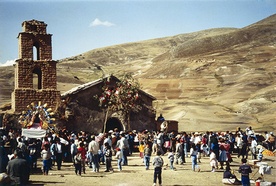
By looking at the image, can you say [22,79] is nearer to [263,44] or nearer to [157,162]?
[157,162]

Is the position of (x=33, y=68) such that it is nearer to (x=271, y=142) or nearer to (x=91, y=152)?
(x=91, y=152)

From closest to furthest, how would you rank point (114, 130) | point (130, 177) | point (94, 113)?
1. point (130, 177)
2. point (114, 130)
3. point (94, 113)

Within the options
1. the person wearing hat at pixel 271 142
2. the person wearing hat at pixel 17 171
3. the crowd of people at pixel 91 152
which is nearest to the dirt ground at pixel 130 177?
the crowd of people at pixel 91 152

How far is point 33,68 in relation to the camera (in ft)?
102

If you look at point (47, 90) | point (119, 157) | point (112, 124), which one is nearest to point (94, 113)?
point (112, 124)

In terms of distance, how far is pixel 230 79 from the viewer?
68375mm

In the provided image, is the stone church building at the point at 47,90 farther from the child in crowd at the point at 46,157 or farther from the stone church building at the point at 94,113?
the child in crowd at the point at 46,157

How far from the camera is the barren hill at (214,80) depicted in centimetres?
5003

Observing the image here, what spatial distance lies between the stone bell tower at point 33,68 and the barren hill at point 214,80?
19285mm

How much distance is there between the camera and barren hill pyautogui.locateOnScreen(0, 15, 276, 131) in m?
50.0

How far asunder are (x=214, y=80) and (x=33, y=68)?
4398cm

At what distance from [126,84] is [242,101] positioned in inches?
1143

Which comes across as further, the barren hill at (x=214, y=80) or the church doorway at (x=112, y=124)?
the barren hill at (x=214, y=80)

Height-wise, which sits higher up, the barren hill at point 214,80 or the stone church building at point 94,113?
the barren hill at point 214,80
